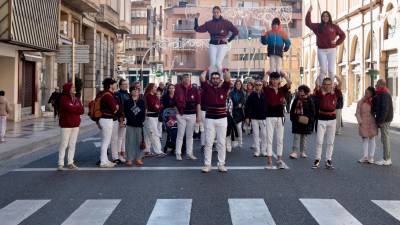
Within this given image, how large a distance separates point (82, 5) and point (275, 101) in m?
26.0

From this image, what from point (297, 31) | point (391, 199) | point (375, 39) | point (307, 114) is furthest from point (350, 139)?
point (297, 31)

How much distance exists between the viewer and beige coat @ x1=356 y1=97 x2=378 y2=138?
43.0 feet

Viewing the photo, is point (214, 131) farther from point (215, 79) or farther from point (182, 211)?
point (182, 211)

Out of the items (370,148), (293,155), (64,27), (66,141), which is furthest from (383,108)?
(64,27)

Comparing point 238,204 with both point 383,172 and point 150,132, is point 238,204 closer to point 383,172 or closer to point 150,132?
point 383,172

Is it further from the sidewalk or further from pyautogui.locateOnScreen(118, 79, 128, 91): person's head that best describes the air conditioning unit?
pyautogui.locateOnScreen(118, 79, 128, 91): person's head

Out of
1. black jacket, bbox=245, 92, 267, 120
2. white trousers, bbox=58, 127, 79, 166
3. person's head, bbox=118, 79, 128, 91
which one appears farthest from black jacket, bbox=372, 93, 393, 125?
white trousers, bbox=58, 127, 79, 166

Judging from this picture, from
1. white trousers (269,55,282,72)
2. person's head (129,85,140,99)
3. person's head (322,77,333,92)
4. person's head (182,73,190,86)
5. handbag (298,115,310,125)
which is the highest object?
white trousers (269,55,282,72)

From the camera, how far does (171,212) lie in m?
8.00

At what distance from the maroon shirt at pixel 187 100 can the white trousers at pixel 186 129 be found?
0.13 m

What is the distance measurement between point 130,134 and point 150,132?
1484mm

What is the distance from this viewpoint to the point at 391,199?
8.97 metres

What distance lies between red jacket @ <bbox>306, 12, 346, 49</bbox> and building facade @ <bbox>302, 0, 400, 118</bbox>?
67.5 ft

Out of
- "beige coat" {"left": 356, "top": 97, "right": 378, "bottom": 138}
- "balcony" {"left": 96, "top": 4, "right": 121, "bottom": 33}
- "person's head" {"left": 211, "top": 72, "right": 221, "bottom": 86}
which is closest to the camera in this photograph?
"person's head" {"left": 211, "top": 72, "right": 221, "bottom": 86}
